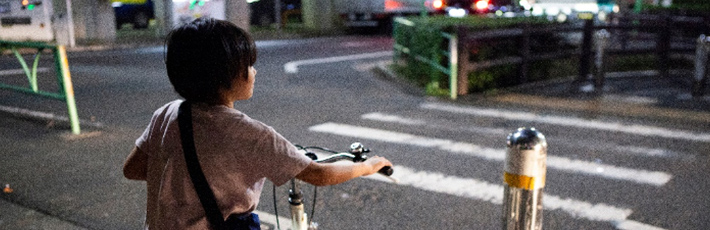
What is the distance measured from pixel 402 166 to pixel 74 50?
13.7 m

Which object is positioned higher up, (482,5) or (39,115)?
(482,5)

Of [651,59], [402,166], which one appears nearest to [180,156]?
[402,166]

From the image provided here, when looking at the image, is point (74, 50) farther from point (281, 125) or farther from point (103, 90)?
point (281, 125)

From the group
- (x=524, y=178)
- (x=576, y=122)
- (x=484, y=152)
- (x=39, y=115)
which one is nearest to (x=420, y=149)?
(x=484, y=152)

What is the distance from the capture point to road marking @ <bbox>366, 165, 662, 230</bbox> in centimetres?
449

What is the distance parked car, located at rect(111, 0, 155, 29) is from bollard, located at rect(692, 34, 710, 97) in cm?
1883

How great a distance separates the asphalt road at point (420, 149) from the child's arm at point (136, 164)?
7.11ft

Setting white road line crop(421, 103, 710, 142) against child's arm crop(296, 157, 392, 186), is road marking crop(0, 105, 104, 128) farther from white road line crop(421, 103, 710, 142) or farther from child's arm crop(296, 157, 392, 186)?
child's arm crop(296, 157, 392, 186)

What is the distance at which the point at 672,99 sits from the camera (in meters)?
9.48

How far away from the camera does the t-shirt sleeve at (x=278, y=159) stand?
1902 mm

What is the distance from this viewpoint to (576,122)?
7840 mm

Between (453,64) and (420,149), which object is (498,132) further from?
(453,64)

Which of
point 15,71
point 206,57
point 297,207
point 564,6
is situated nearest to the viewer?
point 206,57

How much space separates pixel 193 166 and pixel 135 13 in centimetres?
2311
